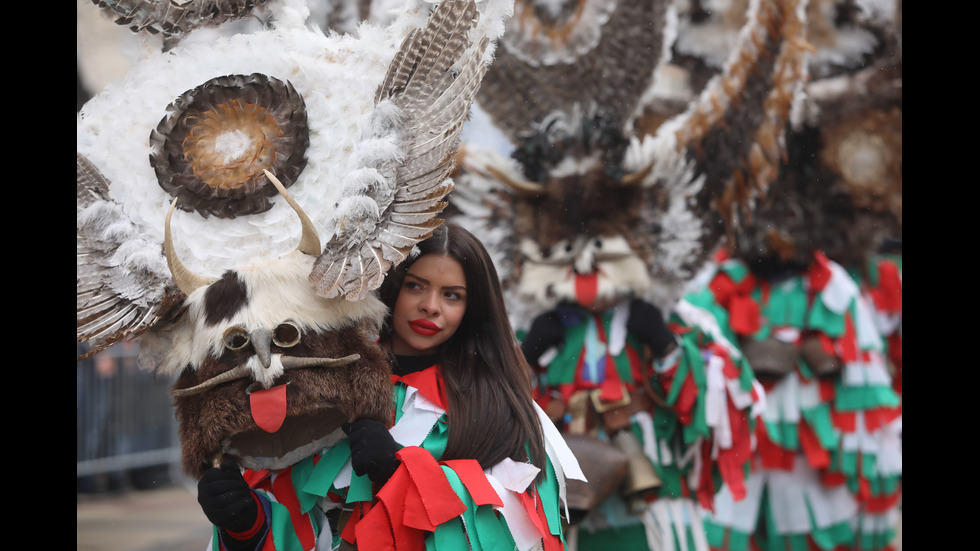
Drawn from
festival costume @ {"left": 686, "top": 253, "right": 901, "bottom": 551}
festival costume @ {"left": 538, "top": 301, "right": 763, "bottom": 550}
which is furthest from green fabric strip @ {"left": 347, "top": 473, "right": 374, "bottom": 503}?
festival costume @ {"left": 686, "top": 253, "right": 901, "bottom": 551}

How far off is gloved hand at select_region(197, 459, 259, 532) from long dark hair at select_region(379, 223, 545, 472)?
46 cm

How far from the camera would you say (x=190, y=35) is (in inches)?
81.1

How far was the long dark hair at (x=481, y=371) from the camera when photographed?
76.6 inches

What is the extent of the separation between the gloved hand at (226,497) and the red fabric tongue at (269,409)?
0.67 ft

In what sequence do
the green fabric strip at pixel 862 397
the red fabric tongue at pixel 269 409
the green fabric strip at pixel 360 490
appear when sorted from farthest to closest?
the green fabric strip at pixel 862 397, the green fabric strip at pixel 360 490, the red fabric tongue at pixel 269 409

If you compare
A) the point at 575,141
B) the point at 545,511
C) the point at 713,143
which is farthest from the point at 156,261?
the point at 713,143

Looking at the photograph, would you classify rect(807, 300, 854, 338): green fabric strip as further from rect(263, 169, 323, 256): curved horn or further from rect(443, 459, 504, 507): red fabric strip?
rect(263, 169, 323, 256): curved horn

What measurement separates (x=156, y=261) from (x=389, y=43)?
2.46 feet

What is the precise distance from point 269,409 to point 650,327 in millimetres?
2290

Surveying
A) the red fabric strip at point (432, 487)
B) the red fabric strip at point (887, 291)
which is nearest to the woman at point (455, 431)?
the red fabric strip at point (432, 487)

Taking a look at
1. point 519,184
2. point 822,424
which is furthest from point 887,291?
point 519,184

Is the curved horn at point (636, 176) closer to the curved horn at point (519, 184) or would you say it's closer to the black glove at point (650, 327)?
the curved horn at point (519, 184)

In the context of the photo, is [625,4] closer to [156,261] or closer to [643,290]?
[643,290]

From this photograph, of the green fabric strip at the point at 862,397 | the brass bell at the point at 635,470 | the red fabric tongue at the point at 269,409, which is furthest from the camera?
the green fabric strip at the point at 862,397
